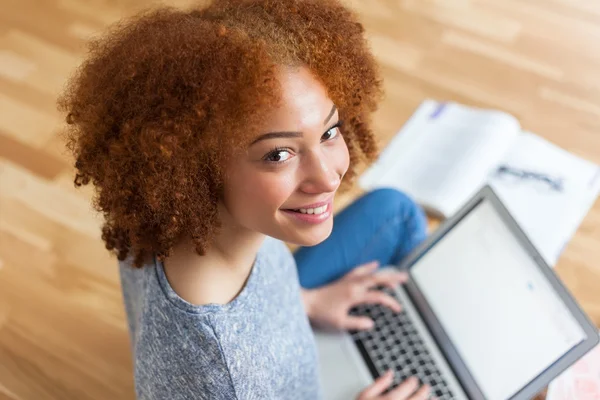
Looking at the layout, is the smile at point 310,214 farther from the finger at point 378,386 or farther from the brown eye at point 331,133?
the finger at point 378,386

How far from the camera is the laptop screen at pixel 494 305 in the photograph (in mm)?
871

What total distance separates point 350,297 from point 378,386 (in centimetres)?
17

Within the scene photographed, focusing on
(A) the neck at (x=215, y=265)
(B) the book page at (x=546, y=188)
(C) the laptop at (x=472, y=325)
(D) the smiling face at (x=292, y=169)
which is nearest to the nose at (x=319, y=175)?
(D) the smiling face at (x=292, y=169)

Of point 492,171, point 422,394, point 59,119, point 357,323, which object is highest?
point 59,119

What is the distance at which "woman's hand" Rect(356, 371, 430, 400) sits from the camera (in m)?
0.93

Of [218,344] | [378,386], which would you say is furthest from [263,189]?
[378,386]

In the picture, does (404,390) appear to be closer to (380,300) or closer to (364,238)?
(380,300)

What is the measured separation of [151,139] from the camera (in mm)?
589

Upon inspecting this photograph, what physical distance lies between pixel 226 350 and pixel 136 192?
20 centimetres

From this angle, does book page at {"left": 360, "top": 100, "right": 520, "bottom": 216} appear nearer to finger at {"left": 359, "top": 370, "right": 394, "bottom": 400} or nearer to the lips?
finger at {"left": 359, "top": 370, "right": 394, "bottom": 400}

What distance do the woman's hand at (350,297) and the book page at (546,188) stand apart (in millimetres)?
278

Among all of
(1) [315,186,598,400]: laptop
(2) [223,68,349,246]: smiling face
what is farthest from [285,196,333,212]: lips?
(1) [315,186,598,400]: laptop

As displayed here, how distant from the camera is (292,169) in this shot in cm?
64

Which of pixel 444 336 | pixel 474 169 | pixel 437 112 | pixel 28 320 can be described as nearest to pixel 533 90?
pixel 437 112
